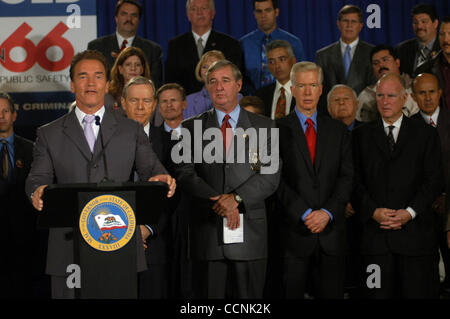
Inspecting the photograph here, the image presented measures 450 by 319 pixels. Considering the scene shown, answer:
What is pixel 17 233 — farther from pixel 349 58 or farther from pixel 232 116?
pixel 349 58

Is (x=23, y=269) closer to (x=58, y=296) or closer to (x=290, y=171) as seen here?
(x=58, y=296)

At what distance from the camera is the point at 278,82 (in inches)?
210

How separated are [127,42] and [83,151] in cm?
301

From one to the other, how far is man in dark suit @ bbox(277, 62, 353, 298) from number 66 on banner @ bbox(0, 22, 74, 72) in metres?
2.99

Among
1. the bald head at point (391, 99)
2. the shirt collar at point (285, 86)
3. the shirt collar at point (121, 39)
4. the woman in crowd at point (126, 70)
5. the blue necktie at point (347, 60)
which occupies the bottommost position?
the bald head at point (391, 99)

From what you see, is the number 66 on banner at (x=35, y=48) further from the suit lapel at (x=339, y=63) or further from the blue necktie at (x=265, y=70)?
the suit lapel at (x=339, y=63)

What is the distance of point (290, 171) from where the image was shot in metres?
4.05

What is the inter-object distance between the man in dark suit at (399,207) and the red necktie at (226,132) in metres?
0.94

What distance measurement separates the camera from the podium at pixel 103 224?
2.68 m

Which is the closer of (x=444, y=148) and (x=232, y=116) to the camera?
(x=232, y=116)

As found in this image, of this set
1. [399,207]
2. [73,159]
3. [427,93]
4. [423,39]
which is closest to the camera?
[73,159]

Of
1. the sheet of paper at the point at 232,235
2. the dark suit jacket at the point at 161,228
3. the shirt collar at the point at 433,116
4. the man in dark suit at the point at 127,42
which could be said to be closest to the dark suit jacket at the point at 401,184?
the shirt collar at the point at 433,116

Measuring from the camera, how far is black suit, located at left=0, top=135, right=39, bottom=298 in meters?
4.54

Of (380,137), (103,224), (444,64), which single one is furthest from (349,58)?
(103,224)
